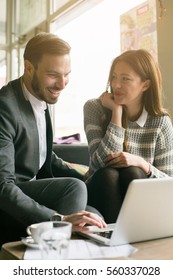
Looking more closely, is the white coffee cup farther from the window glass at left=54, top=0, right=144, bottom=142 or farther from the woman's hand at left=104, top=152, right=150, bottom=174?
the window glass at left=54, top=0, right=144, bottom=142

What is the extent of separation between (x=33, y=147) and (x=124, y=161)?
359 millimetres

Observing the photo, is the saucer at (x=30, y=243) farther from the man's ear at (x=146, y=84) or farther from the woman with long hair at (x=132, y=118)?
the man's ear at (x=146, y=84)

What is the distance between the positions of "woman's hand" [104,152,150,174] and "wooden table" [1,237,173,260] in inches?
18.6

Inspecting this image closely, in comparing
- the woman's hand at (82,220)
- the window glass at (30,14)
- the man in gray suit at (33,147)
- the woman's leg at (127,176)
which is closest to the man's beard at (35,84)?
the man in gray suit at (33,147)

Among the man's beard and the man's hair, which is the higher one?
the man's hair

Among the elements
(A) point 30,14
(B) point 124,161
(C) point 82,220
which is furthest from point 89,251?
(A) point 30,14

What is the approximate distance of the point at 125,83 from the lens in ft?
5.29

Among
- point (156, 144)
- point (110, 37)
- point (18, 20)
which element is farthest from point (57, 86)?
point (18, 20)

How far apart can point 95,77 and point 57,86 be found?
180 centimetres

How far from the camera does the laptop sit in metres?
0.80

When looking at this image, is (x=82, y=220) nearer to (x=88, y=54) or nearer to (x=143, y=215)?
(x=143, y=215)

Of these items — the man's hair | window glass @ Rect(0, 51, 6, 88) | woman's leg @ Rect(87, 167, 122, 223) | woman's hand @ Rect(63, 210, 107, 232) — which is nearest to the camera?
woman's hand @ Rect(63, 210, 107, 232)

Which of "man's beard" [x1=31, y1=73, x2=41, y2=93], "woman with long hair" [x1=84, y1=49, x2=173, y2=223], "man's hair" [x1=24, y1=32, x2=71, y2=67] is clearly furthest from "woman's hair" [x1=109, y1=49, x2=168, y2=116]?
"man's beard" [x1=31, y1=73, x2=41, y2=93]
